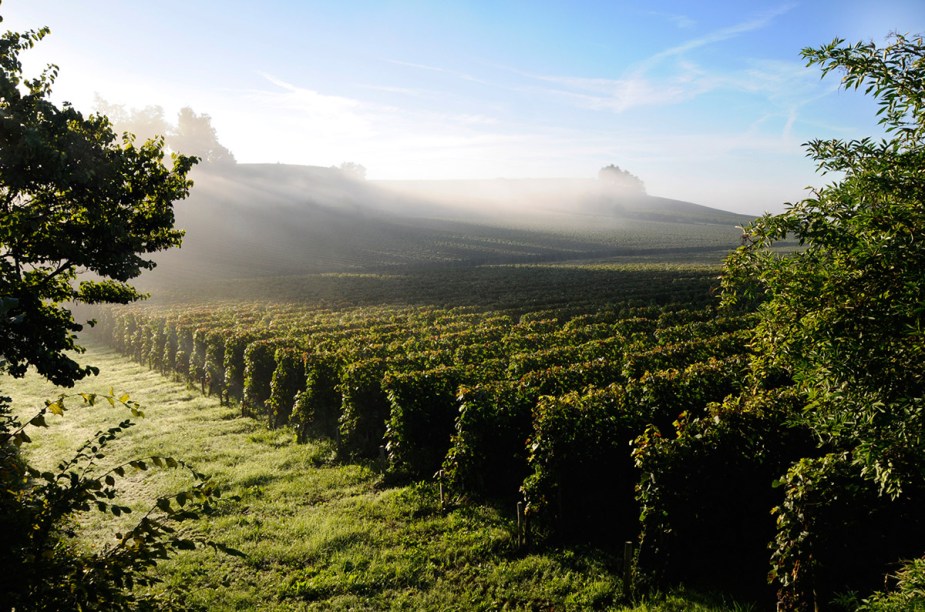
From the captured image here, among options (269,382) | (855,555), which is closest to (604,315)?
(269,382)

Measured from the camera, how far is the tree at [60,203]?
7.94 meters

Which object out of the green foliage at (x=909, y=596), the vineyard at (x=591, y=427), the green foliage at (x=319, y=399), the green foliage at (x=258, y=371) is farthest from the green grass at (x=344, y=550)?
the green foliage at (x=258, y=371)

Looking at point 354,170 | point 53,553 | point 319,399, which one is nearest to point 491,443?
point 319,399

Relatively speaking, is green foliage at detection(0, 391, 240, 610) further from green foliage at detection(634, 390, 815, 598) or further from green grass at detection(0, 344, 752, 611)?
green foliage at detection(634, 390, 815, 598)

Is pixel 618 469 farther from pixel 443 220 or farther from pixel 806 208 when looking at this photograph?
pixel 443 220

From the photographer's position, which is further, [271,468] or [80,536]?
[271,468]

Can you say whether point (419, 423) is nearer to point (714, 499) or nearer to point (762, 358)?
point (714, 499)

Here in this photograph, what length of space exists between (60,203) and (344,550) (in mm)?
8220

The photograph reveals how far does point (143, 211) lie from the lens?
1023cm

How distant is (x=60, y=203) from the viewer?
9055 millimetres

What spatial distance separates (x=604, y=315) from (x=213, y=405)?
19.0 m

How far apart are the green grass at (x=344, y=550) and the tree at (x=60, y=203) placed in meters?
4.56

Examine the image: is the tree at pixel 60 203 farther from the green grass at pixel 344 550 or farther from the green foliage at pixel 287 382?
the green foliage at pixel 287 382

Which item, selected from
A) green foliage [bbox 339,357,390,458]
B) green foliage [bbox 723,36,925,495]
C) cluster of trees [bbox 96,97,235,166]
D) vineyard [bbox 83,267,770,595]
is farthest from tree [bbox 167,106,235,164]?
green foliage [bbox 723,36,925,495]
